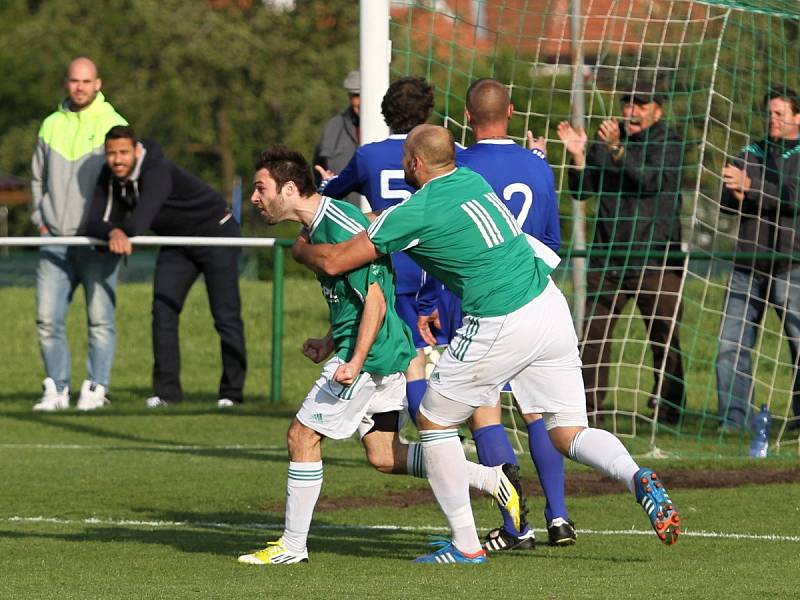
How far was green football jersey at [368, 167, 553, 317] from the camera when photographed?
630cm

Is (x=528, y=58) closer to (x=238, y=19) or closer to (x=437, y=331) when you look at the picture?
(x=437, y=331)

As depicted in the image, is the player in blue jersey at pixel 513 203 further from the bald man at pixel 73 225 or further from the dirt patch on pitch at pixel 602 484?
the bald man at pixel 73 225

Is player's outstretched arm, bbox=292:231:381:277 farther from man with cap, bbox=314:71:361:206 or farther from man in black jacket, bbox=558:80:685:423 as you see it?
man with cap, bbox=314:71:361:206

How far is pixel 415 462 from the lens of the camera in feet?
22.7

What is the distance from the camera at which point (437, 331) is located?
7980 millimetres

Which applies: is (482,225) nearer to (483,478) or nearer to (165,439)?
(483,478)

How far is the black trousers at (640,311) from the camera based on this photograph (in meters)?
12.1

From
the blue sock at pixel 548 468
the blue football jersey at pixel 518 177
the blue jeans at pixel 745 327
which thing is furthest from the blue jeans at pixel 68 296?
the blue sock at pixel 548 468

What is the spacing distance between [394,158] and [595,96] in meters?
5.40

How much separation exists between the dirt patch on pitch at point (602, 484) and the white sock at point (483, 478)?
2038mm

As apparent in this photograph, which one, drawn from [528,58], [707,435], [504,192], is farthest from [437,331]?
[528,58]

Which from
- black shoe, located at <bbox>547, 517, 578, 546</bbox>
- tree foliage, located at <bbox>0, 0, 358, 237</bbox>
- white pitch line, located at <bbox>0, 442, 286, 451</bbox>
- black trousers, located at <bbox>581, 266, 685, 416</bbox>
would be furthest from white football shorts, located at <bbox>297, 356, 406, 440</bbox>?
tree foliage, located at <bbox>0, 0, 358, 237</bbox>

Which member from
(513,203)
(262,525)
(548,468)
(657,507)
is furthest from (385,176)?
(657,507)

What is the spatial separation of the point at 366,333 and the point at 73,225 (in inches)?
282
